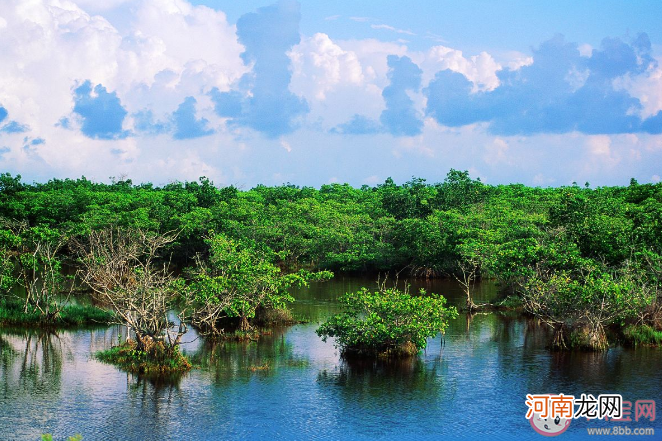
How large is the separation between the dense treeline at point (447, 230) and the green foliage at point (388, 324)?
5160 mm

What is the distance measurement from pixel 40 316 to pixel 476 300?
2300 cm

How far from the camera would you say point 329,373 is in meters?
25.9

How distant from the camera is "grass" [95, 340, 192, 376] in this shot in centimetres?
2545

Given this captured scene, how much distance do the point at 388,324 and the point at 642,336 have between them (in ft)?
36.6

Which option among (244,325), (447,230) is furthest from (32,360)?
(447,230)

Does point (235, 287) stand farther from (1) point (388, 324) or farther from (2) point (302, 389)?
(2) point (302, 389)

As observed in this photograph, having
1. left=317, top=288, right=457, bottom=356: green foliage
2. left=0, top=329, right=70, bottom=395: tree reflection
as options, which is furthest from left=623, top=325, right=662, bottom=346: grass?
left=0, top=329, right=70, bottom=395: tree reflection

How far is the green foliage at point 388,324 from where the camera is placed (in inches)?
1051

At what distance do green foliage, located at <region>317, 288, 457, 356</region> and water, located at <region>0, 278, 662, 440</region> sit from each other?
2.98ft

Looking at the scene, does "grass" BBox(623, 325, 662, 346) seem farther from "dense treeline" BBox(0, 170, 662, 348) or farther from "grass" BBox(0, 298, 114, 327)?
"grass" BBox(0, 298, 114, 327)

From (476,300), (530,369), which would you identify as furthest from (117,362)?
(476,300)

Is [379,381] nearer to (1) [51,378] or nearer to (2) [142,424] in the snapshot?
(2) [142,424]

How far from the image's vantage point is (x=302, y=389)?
24.0 metres

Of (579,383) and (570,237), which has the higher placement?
(570,237)
